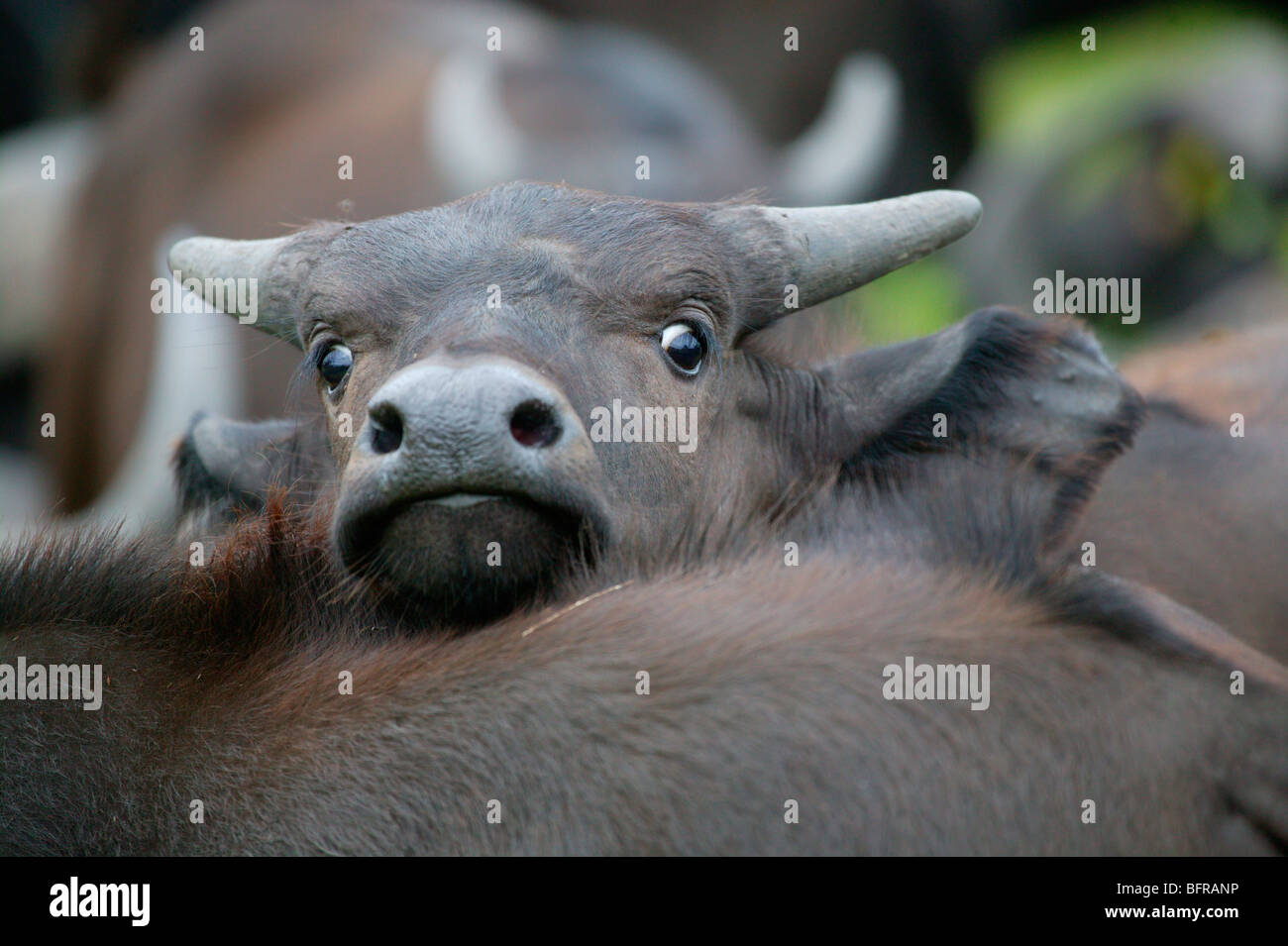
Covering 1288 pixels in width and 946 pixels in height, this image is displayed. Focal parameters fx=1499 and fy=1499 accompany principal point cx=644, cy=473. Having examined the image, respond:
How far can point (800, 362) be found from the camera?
3998 mm

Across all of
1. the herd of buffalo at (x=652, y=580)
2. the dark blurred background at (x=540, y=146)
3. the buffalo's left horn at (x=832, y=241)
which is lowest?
the herd of buffalo at (x=652, y=580)

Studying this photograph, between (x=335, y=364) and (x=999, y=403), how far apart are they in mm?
1598

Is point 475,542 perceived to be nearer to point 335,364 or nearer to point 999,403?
point 335,364

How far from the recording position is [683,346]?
139 inches

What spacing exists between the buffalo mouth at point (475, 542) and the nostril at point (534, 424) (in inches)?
4.2

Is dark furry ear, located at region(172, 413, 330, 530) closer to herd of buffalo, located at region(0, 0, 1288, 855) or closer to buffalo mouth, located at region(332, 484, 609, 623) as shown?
herd of buffalo, located at region(0, 0, 1288, 855)

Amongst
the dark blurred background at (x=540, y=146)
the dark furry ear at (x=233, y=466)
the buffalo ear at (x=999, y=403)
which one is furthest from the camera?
the dark blurred background at (x=540, y=146)

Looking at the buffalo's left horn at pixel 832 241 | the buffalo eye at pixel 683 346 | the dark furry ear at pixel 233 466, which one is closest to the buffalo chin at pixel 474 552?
the buffalo eye at pixel 683 346

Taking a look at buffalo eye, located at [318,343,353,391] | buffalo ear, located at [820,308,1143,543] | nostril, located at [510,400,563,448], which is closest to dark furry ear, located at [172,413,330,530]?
buffalo eye, located at [318,343,353,391]

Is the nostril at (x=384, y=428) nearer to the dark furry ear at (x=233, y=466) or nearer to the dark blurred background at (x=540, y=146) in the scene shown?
the dark furry ear at (x=233, y=466)

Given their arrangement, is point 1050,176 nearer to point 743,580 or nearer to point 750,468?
point 750,468

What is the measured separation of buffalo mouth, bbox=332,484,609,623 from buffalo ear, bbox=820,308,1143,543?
809 millimetres

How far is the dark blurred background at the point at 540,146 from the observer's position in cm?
786
